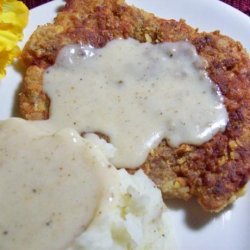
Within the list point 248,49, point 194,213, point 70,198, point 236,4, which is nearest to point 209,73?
point 248,49

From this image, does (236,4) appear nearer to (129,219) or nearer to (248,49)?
(248,49)

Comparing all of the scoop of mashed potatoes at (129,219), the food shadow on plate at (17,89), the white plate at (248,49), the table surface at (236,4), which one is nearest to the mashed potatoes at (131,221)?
the scoop of mashed potatoes at (129,219)

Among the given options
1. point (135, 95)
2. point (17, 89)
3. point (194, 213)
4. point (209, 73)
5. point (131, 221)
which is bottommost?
point (17, 89)

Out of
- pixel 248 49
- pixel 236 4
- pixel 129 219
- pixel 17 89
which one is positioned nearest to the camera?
pixel 129 219

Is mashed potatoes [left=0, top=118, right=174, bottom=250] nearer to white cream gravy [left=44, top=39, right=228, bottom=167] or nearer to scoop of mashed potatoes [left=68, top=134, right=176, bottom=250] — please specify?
scoop of mashed potatoes [left=68, top=134, right=176, bottom=250]

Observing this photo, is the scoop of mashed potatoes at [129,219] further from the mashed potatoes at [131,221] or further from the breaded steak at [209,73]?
the breaded steak at [209,73]

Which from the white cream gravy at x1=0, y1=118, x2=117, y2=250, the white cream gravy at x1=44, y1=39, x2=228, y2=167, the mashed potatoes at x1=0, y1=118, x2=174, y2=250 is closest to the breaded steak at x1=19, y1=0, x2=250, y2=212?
the white cream gravy at x1=44, y1=39, x2=228, y2=167
